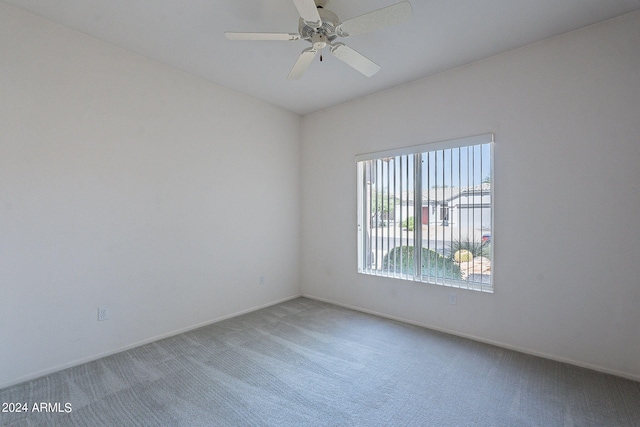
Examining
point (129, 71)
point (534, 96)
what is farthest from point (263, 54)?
point (534, 96)

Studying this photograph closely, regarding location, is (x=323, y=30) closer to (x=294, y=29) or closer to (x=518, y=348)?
(x=294, y=29)

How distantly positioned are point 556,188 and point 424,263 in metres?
1.48

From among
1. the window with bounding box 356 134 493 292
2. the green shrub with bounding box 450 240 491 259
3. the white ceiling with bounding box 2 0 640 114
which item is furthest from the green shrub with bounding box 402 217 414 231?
the white ceiling with bounding box 2 0 640 114

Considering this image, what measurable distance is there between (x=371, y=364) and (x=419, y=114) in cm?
275

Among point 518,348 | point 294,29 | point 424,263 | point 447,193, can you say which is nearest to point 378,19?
point 294,29

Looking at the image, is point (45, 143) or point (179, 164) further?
point (179, 164)

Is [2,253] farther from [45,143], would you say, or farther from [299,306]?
[299,306]

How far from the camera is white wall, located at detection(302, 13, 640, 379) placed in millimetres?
2418

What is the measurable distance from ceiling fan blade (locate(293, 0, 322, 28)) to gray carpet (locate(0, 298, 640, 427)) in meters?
2.55

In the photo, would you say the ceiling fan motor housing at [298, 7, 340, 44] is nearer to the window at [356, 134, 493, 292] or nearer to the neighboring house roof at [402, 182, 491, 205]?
the window at [356, 134, 493, 292]

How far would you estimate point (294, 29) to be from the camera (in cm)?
262

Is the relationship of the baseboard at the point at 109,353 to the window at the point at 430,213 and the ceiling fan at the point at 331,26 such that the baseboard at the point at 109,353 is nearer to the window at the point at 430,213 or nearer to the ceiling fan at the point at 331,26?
the window at the point at 430,213

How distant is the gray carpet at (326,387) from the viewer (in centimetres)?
194

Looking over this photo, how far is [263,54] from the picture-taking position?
2.96 meters
